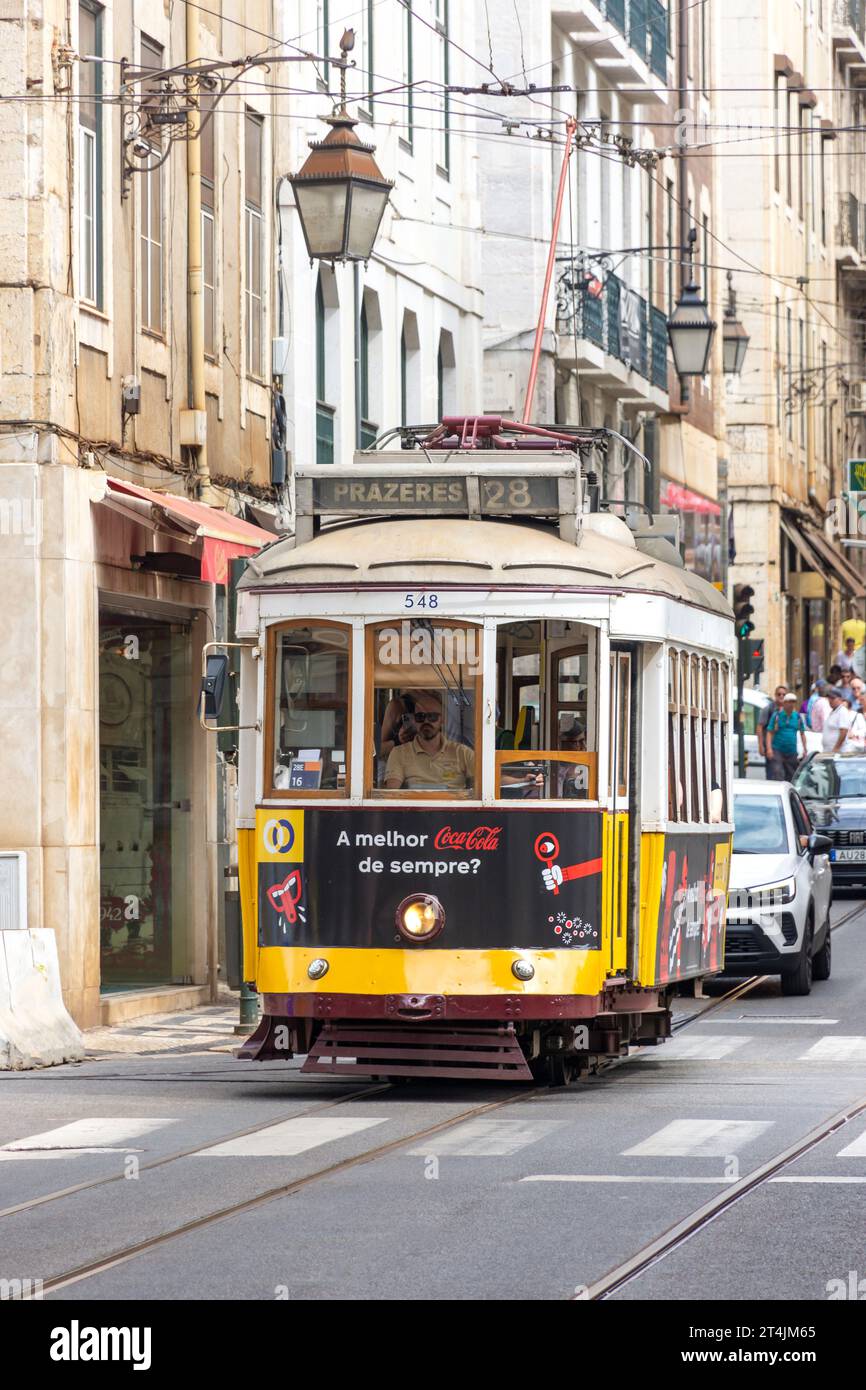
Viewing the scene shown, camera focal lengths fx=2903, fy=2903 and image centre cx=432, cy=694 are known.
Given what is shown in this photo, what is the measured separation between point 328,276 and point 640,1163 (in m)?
16.7

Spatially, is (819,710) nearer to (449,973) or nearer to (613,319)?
(613,319)

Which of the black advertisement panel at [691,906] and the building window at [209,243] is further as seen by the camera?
the building window at [209,243]

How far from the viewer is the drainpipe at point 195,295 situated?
22.5 metres

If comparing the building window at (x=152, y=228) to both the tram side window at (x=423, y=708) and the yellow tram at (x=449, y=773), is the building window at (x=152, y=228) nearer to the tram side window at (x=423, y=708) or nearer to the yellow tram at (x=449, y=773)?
the yellow tram at (x=449, y=773)

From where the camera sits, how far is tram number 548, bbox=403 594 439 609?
47.7 feet

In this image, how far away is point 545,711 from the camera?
14.8m

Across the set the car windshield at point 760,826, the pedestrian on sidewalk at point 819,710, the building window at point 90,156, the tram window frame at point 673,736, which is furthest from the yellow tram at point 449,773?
the pedestrian on sidewalk at point 819,710

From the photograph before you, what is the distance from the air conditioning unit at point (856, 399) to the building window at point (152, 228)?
50.6 metres

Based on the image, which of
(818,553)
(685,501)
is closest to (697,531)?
(685,501)

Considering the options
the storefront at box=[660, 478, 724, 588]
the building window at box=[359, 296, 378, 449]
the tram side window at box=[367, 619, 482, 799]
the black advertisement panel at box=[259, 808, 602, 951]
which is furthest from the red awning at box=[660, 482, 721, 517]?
the black advertisement panel at box=[259, 808, 602, 951]

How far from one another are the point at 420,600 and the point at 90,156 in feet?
24.2

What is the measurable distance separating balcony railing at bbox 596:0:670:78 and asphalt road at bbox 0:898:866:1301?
25.3m

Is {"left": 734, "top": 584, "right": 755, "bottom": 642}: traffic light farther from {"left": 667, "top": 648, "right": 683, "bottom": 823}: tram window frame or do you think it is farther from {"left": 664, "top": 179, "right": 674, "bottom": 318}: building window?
{"left": 667, "top": 648, "right": 683, "bottom": 823}: tram window frame

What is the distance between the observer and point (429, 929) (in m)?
14.4
